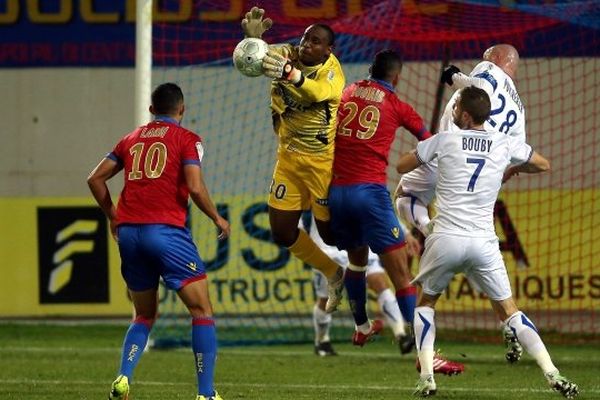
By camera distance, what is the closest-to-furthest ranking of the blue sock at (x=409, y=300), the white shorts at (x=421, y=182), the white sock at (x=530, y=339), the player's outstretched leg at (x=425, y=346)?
the white sock at (x=530, y=339)
the player's outstretched leg at (x=425, y=346)
the blue sock at (x=409, y=300)
the white shorts at (x=421, y=182)

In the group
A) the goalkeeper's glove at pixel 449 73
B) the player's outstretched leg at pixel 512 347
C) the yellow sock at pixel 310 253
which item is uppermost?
the goalkeeper's glove at pixel 449 73

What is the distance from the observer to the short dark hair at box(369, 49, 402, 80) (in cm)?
1113

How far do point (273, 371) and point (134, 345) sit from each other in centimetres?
339

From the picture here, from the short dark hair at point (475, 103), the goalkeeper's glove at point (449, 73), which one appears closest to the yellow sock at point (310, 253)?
the goalkeeper's glove at point (449, 73)

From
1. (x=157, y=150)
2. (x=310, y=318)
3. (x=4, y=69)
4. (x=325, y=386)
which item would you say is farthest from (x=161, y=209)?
(x=4, y=69)

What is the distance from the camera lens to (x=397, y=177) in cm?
1700

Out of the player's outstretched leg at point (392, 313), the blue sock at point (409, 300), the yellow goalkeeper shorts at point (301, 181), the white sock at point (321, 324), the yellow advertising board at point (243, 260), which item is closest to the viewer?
the yellow goalkeeper shorts at point (301, 181)

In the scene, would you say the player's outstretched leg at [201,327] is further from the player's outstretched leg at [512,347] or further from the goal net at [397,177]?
the goal net at [397,177]

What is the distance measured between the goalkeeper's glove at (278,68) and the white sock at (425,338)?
6.05ft

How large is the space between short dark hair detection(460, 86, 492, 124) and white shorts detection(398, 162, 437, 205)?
1.90 m

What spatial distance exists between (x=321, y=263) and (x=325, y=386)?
0.98m

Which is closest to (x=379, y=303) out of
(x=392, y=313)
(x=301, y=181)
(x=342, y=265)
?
(x=392, y=313)

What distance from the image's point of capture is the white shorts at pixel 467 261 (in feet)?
32.1

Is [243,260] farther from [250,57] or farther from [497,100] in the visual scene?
[250,57]
